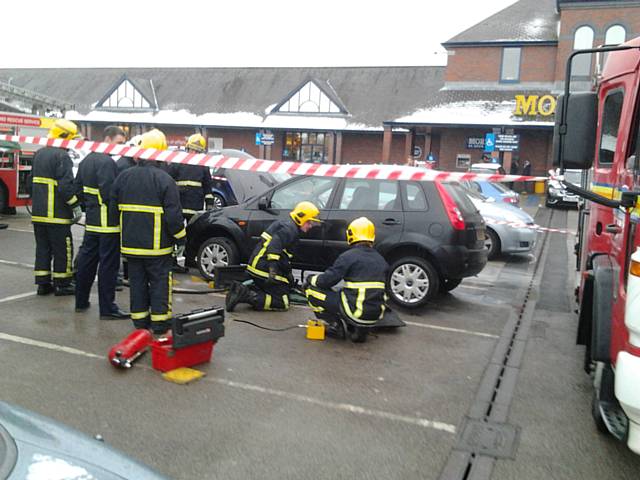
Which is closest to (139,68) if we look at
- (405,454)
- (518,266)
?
(518,266)

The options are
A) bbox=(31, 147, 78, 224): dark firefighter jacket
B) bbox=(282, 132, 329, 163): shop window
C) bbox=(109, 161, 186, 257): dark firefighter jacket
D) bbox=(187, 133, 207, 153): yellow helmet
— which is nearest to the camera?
bbox=(109, 161, 186, 257): dark firefighter jacket

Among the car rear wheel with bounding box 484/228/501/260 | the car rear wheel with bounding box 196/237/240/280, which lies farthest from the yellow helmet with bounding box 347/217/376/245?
the car rear wheel with bounding box 484/228/501/260

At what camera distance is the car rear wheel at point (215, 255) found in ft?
27.5

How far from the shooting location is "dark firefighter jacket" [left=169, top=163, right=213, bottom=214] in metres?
8.97

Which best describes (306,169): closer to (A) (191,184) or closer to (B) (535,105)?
(A) (191,184)

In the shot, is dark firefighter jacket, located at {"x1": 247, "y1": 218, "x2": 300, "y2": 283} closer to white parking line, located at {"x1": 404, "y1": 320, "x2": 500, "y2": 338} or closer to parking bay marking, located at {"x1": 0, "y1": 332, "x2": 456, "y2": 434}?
white parking line, located at {"x1": 404, "y1": 320, "x2": 500, "y2": 338}

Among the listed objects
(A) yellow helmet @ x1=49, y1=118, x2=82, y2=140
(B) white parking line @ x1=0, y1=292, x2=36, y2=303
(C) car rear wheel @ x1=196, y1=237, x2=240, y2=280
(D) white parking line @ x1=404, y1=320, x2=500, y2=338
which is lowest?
(D) white parking line @ x1=404, y1=320, x2=500, y2=338

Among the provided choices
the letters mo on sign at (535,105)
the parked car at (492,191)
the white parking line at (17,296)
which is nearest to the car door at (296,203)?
the white parking line at (17,296)

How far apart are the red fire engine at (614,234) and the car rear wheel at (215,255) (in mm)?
4762

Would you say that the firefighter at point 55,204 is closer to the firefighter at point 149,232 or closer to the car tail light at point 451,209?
the firefighter at point 149,232

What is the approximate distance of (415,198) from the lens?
7.63 m

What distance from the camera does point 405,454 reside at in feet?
12.6

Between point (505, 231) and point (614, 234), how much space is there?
778cm

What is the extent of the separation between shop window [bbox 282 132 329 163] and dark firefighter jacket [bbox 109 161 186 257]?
33.4m
